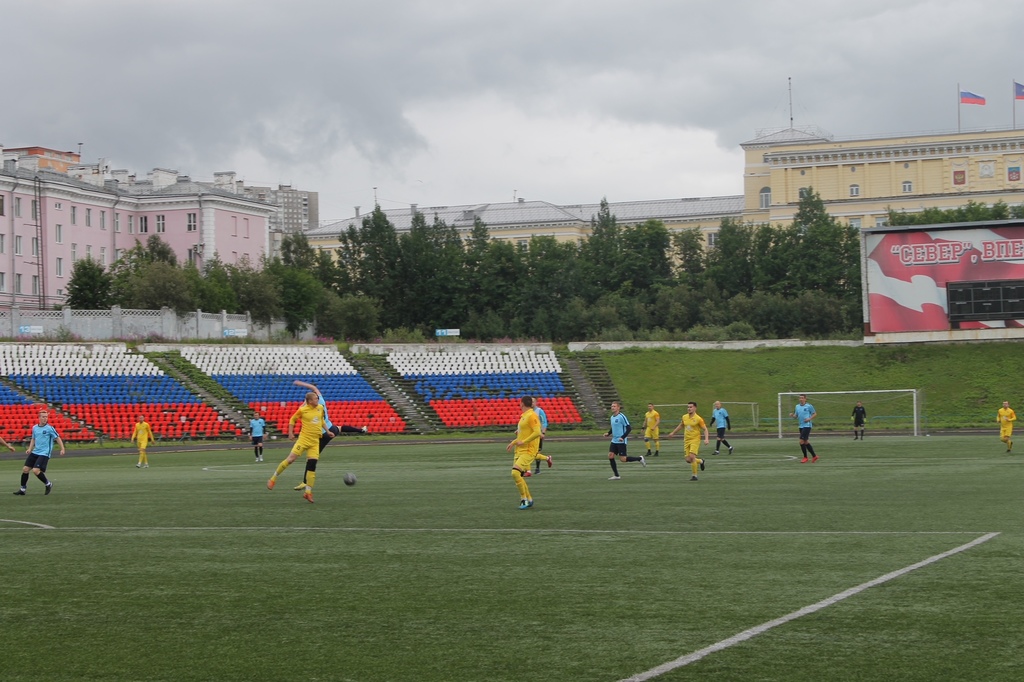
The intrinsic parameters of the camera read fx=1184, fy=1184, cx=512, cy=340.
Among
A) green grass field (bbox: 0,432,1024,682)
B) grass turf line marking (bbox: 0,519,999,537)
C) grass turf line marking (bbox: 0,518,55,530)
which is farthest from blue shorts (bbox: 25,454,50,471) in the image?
grass turf line marking (bbox: 0,519,999,537)

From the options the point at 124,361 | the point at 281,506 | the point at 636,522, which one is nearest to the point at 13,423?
the point at 124,361

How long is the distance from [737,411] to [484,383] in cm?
1493

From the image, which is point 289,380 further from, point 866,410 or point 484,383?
point 866,410

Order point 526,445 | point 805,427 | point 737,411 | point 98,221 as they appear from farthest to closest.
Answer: point 98,221 → point 737,411 → point 805,427 → point 526,445

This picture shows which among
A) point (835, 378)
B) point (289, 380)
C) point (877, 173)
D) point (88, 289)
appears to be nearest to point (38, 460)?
point (289, 380)

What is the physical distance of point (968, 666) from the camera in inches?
331

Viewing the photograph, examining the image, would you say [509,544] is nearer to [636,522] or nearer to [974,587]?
[636,522]

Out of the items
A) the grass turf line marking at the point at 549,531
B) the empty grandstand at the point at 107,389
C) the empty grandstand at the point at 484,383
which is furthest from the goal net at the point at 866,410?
the grass turf line marking at the point at 549,531

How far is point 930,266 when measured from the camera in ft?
196

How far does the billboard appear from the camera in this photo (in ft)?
194

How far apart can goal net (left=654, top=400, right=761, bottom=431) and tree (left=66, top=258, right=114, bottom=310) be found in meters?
40.8

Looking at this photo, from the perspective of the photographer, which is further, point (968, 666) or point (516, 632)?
point (516, 632)

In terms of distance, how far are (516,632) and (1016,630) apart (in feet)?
13.1

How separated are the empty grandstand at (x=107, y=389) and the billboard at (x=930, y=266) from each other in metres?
33.7
